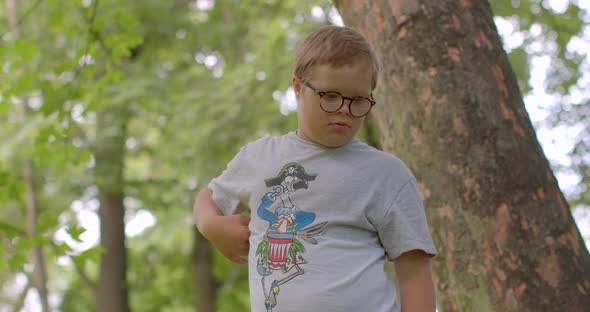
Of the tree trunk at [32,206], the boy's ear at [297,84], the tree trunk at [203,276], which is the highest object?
the boy's ear at [297,84]

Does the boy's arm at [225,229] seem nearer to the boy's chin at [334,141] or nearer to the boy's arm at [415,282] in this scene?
the boy's chin at [334,141]

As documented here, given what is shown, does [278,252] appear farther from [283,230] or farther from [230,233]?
[230,233]

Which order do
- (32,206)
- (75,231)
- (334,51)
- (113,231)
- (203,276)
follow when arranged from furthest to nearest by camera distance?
(203,276) < (113,231) < (32,206) < (75,231) < (334,51)

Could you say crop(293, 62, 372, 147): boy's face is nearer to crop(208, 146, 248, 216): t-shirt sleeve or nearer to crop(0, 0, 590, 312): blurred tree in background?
crop(208, 146, 248, 216): t-shirt sleeve

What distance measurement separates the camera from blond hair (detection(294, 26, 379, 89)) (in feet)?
5.12

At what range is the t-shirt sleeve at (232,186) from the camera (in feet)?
5.91

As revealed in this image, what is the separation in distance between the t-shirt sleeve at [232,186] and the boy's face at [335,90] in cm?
23

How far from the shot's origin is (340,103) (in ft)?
5.16

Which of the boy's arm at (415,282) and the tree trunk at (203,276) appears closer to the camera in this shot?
the boy's arm at (415,282)

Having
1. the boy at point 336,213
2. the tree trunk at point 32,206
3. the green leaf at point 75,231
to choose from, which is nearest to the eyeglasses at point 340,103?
the boy at point 336,213

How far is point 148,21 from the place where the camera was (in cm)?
1054

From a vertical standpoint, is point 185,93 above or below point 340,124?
above

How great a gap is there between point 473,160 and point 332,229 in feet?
2.87

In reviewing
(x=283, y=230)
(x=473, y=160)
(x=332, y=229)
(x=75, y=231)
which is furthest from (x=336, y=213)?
(x=75, y=231)
